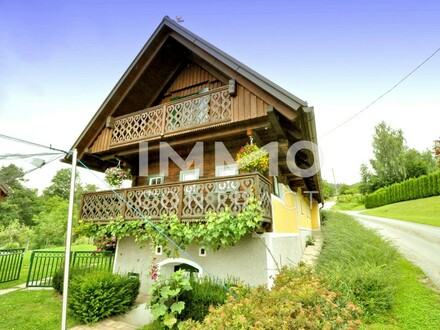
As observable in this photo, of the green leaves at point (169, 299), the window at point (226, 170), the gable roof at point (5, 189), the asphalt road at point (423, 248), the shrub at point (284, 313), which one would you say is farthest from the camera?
the gable roof at point (5, 189)

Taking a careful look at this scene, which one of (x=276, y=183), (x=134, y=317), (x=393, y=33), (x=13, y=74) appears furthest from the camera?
(x=13, y=74)

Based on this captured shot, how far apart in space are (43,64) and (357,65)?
535 inches

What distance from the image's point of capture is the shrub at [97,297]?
593cm

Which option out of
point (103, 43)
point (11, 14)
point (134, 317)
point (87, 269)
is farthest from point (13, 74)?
point (134, 317)

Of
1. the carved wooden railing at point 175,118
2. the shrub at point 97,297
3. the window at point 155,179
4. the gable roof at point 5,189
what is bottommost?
the shrub at point 97,297

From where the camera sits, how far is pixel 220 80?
872 cm

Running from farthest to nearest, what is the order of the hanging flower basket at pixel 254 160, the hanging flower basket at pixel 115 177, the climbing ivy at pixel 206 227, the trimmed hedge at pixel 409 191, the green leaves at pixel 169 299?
the trimmed hedge at pixel 409 191
the hanging flower basket at pixel 115 177
the hanging flower basket at pixel 254 160
the climbing ivy at pixel 206 227
the green leaves at pixel 169 299

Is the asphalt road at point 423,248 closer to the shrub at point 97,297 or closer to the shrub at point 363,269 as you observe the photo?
the shrub at point 363,269

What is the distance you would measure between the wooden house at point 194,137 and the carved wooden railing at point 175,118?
4 cm

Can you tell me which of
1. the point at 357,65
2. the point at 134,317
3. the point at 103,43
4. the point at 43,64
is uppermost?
the point at 103,43

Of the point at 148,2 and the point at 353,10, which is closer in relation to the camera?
the point at 353,10

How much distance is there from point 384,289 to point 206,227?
4.44 metres

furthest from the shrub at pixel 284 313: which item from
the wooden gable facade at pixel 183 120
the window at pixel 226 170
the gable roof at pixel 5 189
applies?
the gable roof at pixel 5 189

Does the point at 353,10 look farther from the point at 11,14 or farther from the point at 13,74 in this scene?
the point at 13,74
